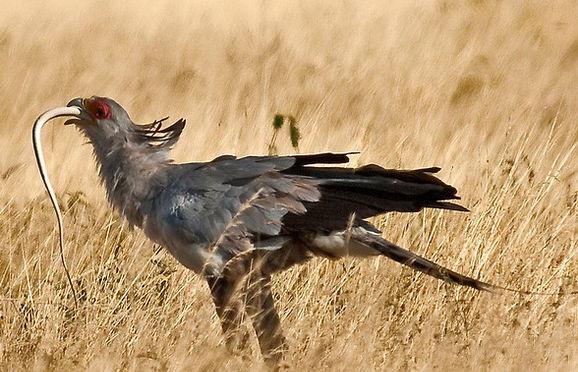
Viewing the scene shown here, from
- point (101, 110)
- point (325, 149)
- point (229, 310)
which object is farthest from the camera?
point (325, 149)

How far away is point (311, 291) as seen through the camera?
19.2ft

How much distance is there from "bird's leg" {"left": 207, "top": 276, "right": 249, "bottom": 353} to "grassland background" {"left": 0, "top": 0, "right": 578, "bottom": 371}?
2.2 inches

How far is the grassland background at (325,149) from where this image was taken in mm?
5016

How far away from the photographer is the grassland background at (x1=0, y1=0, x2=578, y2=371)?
5.02 m

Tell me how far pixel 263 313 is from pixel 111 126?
1.07 metres

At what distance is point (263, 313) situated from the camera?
5.36 metres

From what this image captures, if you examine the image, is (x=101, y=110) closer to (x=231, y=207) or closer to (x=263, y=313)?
(x=231, y=207)

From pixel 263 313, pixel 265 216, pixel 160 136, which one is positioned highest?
pixel 160 136

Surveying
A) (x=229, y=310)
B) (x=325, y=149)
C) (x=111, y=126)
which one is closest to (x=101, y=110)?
(x=111, y=126)

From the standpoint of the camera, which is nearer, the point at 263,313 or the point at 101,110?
the point at 263,313

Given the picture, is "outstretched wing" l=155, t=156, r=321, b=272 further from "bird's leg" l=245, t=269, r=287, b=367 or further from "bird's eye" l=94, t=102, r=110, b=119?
"bird's eye" l=94, t=102, r=110, b=119

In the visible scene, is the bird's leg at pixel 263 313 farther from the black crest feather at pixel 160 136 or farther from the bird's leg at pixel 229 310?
the black crest feather at pixel 160 136

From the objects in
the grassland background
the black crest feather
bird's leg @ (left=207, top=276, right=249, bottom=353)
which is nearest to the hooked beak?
the black crest feather

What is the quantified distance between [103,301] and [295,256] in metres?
0.76
